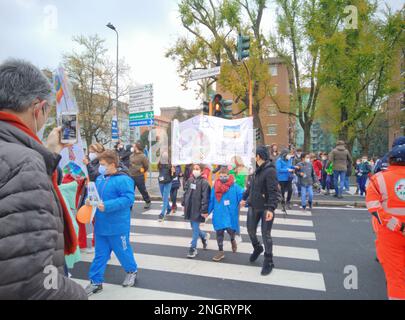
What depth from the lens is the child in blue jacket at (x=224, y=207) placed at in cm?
589

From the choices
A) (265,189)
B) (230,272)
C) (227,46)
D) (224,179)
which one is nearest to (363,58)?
(227,46)

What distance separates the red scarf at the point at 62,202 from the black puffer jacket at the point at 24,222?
45mm

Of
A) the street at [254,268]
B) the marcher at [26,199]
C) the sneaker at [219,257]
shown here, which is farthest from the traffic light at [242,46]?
the marcher at [26,199]

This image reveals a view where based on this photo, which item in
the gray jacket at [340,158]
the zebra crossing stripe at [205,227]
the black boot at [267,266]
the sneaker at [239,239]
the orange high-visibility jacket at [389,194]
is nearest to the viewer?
the orange high-visibility jacket at [389,194]

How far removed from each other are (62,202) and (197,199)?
4.55m

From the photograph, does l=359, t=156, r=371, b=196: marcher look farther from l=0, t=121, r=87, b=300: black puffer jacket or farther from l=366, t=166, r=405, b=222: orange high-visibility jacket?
l=0, t=121, r=87, b=300: black puffer jacket

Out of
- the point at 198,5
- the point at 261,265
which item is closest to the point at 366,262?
the point at 261,265

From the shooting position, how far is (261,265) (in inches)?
211

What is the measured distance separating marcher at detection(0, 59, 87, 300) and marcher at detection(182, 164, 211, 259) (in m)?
4.50

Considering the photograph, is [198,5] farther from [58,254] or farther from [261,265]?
[58,254]

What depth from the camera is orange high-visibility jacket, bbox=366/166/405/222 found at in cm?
309

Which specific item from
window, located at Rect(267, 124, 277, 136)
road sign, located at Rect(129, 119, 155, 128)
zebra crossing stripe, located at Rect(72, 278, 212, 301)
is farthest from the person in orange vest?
window, located at Rect(267, 124, 277, 136)

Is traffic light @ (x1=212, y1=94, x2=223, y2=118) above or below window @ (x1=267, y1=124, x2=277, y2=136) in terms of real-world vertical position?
below

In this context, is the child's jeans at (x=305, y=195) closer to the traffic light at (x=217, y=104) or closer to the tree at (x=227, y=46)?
the traffic light at (x=217, y=104)
